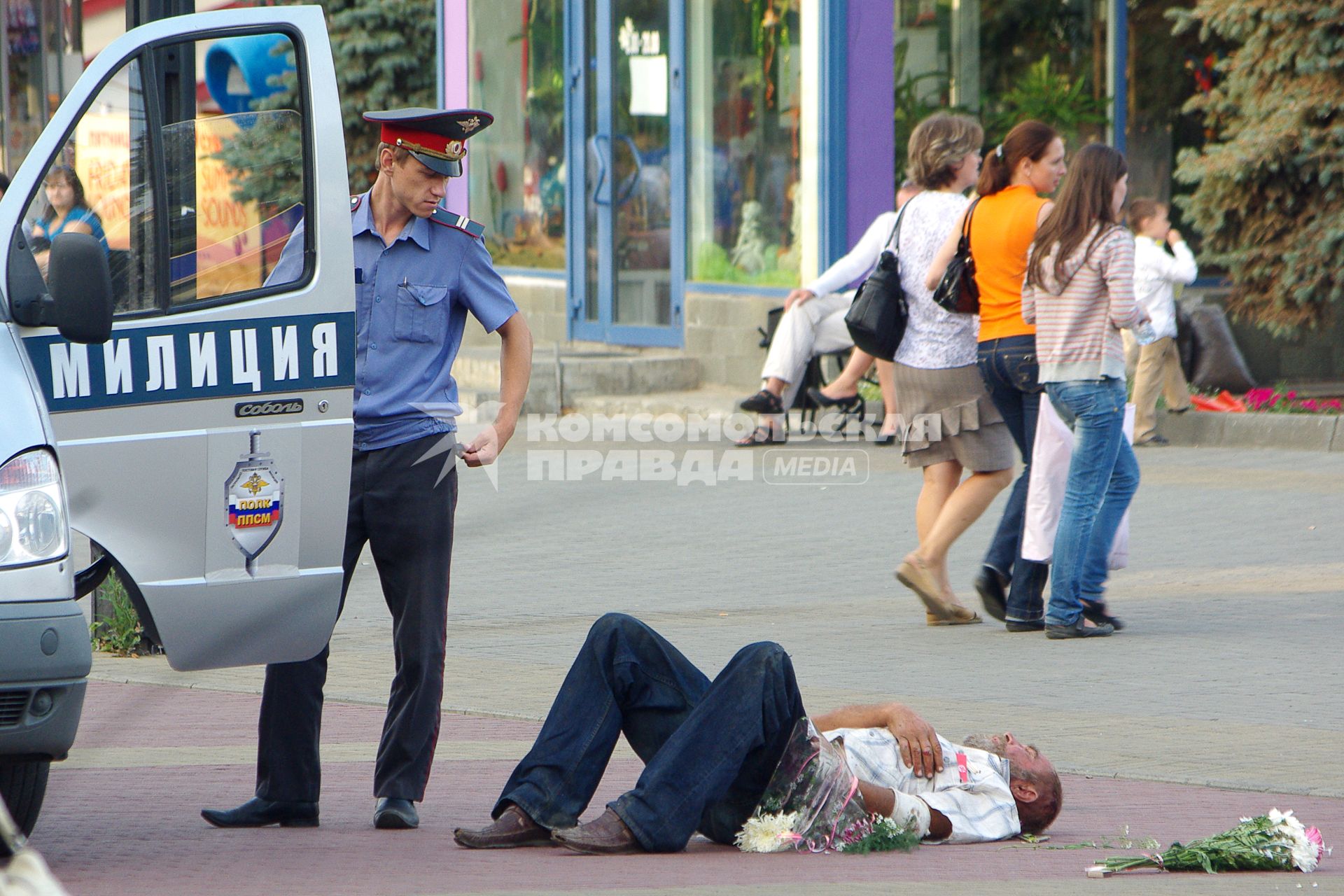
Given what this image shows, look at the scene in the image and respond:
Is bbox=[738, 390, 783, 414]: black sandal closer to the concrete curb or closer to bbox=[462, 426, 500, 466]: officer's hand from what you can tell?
the concrete curb

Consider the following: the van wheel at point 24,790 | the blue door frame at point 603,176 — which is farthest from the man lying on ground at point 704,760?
the blue door frame at point 603,176

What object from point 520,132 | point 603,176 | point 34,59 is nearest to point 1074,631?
point 603,176

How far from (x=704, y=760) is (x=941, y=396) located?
3.74m

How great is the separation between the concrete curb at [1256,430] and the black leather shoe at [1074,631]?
6165mm

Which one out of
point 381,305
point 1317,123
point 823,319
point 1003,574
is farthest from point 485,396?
point 381,305

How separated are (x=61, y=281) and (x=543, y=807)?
5.47 feet

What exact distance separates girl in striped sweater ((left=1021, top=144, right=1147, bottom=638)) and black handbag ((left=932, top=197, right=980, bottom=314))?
0.90 feet

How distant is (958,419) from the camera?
778 centimetres

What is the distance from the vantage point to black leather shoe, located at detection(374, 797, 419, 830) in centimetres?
492

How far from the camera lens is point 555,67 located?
19141 millimetres

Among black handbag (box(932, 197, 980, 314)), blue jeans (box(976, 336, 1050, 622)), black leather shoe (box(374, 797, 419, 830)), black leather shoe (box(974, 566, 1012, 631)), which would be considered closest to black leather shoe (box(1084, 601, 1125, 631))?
blue jeans (box(976, 336, 1050, 622))

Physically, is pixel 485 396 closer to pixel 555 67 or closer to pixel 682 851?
pixel 555 67

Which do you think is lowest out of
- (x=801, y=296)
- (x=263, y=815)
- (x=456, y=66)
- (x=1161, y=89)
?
(x=263, y=815)

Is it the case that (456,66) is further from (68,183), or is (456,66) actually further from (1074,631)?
(68,183)
